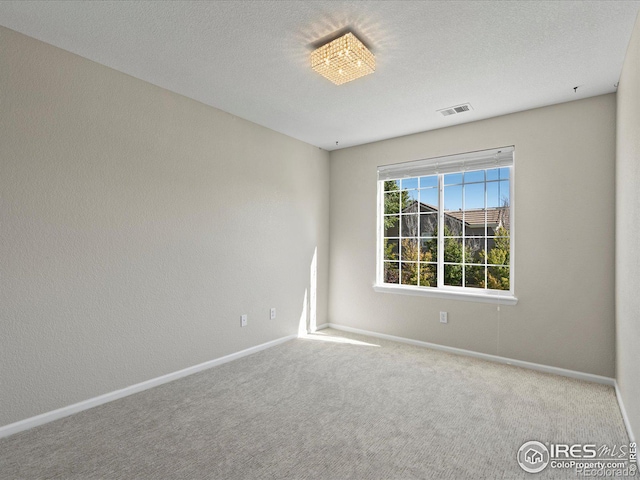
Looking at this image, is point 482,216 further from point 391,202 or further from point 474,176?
point 391,202

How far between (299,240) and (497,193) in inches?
93.5

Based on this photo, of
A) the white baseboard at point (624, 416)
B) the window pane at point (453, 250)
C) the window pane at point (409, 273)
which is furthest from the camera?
the window pane at point (409, 273)

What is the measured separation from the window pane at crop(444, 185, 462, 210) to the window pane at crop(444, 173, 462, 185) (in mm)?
48

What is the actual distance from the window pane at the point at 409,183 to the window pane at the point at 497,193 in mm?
860

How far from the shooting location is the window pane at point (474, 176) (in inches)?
151

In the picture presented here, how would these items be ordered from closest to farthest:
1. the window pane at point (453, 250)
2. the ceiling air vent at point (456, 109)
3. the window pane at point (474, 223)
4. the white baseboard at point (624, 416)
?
the white baseboard at point (624, 416)
the ceiling air vent at point (456, 109)
the window pane at point (474, 223)
the window pane at point (453, 250)

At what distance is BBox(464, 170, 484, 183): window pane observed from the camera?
3846mm

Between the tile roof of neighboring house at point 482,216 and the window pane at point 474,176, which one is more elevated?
the window pane at point 474,176

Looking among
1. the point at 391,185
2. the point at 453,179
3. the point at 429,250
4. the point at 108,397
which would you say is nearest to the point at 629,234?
the point at 453,179

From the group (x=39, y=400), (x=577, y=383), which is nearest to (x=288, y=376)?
(x=39, y=400)

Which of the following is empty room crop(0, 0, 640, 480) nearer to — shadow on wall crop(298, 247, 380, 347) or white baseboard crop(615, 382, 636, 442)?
white baseboard crop(615, 382, 636, 442)

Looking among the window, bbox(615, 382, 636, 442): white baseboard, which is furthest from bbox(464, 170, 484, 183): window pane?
bbox(615, 382, 636, 442): white baseboard

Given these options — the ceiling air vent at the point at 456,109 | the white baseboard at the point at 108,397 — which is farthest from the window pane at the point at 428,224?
the white baseboard at the point at 108,397

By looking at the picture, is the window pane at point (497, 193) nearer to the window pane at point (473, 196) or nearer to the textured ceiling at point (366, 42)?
the window pane at point (473, 196)
